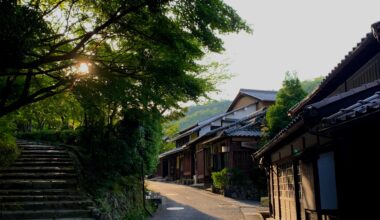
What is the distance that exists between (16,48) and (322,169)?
7.08 meters

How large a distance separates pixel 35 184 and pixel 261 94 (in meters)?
29.7

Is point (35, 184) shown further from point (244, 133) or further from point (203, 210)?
point (244, 133)

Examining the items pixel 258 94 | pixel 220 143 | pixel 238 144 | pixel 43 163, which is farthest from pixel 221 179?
pixel 258 94

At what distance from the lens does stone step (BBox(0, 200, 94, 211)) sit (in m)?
11.8

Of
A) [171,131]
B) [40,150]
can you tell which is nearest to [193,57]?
[40,150]

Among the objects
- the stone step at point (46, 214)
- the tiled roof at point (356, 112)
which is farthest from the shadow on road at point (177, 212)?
the tiled roof at point (356, 112)

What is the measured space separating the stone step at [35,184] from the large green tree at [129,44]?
4.81 metres

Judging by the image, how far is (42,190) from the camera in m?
13.2

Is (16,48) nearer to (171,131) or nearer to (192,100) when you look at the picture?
(192,100)

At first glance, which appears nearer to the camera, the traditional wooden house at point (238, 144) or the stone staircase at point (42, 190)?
the stone staircase at point (42, 190)

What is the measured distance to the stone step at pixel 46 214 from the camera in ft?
37.2

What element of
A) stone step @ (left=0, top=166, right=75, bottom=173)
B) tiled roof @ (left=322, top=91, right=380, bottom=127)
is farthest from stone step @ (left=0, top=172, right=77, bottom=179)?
tiled roof @ (left=322, top=91, right=380, bottom=127)

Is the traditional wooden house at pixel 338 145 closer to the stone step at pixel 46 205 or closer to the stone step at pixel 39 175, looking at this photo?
the stone step at pixel 46 205

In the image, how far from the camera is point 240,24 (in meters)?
8.34
